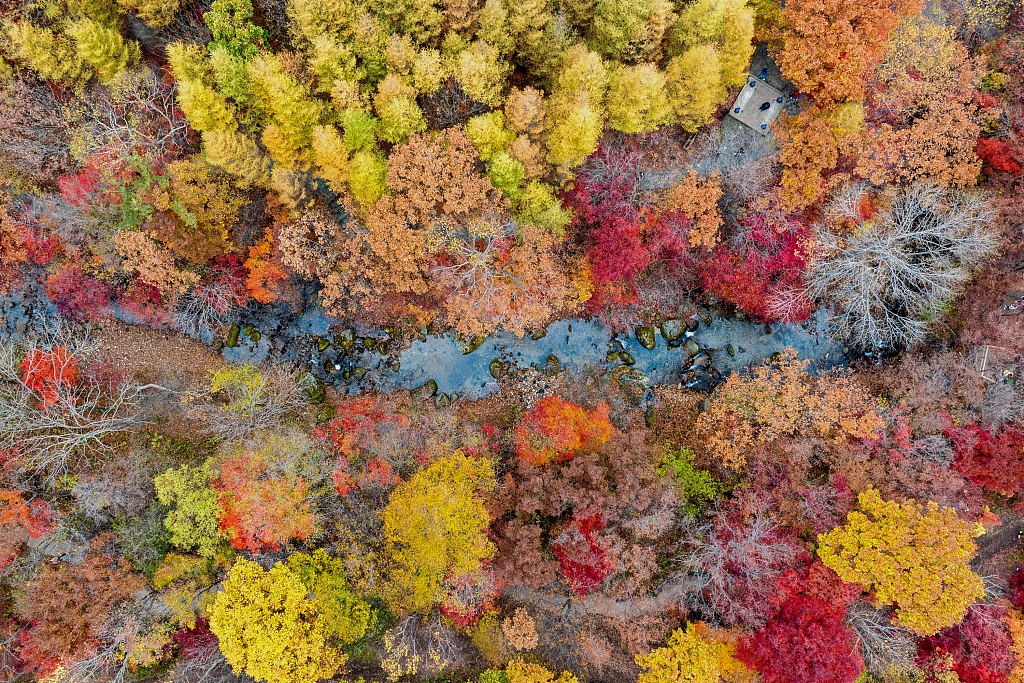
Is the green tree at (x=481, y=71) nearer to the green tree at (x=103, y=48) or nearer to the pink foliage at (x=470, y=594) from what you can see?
the green tree at (x=103, y=48)

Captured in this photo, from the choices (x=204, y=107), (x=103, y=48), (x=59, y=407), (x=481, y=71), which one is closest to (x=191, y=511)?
(x=59, y=407)

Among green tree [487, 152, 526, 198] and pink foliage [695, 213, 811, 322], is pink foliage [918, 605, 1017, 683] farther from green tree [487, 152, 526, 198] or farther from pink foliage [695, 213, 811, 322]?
green tree [487, 152, 526, 198]

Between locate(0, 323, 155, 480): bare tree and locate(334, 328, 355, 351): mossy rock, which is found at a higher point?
locate(334, 328, 355, 351): mossy rock

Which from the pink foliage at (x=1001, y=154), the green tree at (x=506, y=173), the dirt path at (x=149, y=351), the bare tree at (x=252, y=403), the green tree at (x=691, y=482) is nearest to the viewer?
the green tree at (x=506, y=173)

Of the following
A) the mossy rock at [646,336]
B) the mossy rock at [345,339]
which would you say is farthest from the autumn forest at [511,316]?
the mossy rock at [646,336]

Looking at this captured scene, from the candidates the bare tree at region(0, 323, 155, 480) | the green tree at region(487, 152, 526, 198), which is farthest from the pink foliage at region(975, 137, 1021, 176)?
the bare tree at region(0, 323, 155, 480)

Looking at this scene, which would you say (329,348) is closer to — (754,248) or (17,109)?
(17,109)

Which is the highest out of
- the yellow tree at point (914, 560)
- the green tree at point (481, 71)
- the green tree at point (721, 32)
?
the green tree at point (721, 32)
